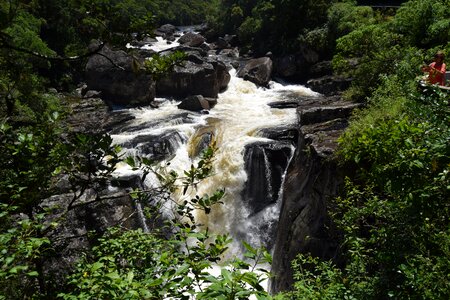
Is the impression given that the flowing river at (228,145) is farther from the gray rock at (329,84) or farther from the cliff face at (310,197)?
the cliff face at (310,197)

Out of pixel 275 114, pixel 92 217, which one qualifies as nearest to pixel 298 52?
pixel 275 114

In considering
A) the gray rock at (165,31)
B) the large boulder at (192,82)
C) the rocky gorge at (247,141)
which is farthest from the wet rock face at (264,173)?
the gray rock at (165,31)

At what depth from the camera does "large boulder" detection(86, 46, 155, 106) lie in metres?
19.5

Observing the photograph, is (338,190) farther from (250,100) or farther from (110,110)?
(110,110)

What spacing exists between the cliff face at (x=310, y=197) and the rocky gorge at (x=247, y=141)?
0.07 ft

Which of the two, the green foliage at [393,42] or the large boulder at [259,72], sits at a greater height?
the green foliage at [393,42]

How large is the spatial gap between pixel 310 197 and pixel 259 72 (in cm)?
1662

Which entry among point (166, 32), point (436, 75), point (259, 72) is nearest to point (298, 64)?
point (259, 72)

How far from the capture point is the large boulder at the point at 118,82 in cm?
1950

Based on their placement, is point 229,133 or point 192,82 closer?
point 229,133

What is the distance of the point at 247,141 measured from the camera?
12.4 m

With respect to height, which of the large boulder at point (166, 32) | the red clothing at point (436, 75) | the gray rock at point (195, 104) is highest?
the large boulder at point (166, 32)

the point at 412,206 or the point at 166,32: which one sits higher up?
the point at 166,32

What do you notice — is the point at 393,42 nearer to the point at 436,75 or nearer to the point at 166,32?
the point at 436,75
